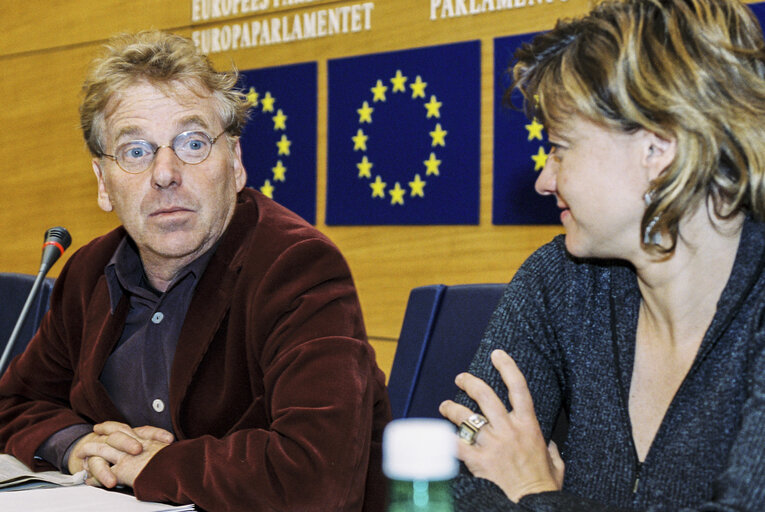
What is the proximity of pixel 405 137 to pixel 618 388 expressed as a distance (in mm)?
1730

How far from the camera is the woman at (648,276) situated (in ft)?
4.30

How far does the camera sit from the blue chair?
6.19ft

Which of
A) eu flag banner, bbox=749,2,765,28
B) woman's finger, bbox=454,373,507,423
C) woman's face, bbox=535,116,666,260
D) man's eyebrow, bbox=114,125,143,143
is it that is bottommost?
woman's finger, bbox=454,373,507,423

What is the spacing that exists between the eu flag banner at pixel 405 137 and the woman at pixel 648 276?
142 cm

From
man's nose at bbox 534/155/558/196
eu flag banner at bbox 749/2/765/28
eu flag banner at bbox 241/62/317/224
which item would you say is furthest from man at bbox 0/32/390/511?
eu flag banner at bbox 749/2/765/28

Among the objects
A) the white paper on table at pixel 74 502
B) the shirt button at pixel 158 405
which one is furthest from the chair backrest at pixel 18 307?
the white paper on table at pixel 74 502

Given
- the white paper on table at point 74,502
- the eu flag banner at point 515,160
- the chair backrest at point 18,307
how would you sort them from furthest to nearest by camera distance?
the eu flag banner at point 515,160
the chair backrest at point 18,307
the white paper on table at point 74,502

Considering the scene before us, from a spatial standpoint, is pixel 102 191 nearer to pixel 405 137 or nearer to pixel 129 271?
pixel 129 271

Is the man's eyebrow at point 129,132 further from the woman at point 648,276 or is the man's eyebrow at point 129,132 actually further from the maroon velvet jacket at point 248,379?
the woman at point 648,276

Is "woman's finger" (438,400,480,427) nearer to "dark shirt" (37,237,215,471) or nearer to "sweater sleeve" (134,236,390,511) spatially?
"sweater sleeve" (134,236,390,511)

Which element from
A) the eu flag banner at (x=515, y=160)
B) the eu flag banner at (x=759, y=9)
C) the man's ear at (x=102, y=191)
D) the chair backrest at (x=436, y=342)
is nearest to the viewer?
the chair backrest at (x=436, y=342)

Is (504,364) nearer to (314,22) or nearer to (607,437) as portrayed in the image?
(607,437)

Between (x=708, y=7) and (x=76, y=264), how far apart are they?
1.48m

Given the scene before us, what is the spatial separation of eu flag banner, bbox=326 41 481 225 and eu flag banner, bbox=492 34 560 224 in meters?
0.08
